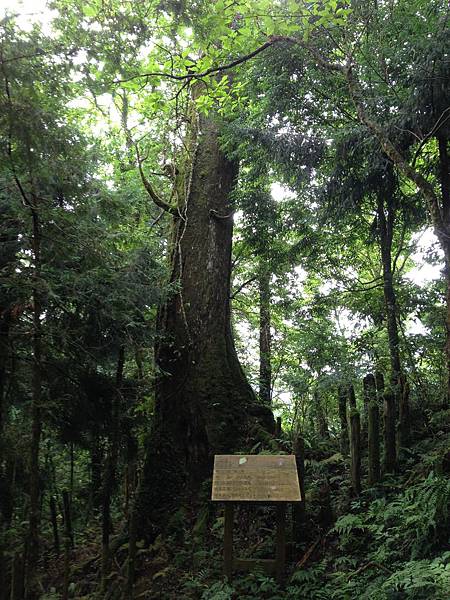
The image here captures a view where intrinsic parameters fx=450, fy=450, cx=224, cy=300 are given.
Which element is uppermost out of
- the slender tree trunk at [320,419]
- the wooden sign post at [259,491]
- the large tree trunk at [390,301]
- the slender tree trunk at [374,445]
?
the large tree trunk at [390,301]

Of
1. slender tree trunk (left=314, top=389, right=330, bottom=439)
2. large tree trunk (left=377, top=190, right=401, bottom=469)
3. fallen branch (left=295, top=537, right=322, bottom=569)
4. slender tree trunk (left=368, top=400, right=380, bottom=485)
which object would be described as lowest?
fallen branch (left=295, top=537, right=322, bottom=569)

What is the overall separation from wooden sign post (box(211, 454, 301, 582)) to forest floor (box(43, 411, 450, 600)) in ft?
0.51

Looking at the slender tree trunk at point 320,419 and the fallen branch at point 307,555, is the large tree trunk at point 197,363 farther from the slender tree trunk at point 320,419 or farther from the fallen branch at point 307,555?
the fallen branch at point 307,555

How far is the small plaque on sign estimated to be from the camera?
489 cm

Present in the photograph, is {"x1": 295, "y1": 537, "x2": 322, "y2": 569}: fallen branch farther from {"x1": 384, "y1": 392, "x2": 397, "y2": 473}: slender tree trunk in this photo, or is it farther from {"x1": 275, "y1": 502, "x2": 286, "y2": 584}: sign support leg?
{"x1": 384, "y1": 392, "x2": 397, "y2": 473}: slender tree trunk

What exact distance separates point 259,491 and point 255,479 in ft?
0.52

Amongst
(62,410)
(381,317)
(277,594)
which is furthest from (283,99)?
(277,594)

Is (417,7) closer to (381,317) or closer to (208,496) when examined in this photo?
(381,317)

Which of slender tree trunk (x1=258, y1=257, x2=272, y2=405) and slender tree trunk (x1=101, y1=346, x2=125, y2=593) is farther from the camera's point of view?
slender tree trunk (x1=258, y1=257, x2=272, y2=405)

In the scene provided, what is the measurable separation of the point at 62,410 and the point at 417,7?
25.2ft

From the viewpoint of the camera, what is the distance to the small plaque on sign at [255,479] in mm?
4887

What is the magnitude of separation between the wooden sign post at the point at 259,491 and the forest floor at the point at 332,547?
0.16 meters

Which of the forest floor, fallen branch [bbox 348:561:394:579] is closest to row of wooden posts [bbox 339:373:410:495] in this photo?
the forest floor

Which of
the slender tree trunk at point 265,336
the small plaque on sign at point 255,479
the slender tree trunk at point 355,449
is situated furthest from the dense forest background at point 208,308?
the slender tree trunk at point 265,336
